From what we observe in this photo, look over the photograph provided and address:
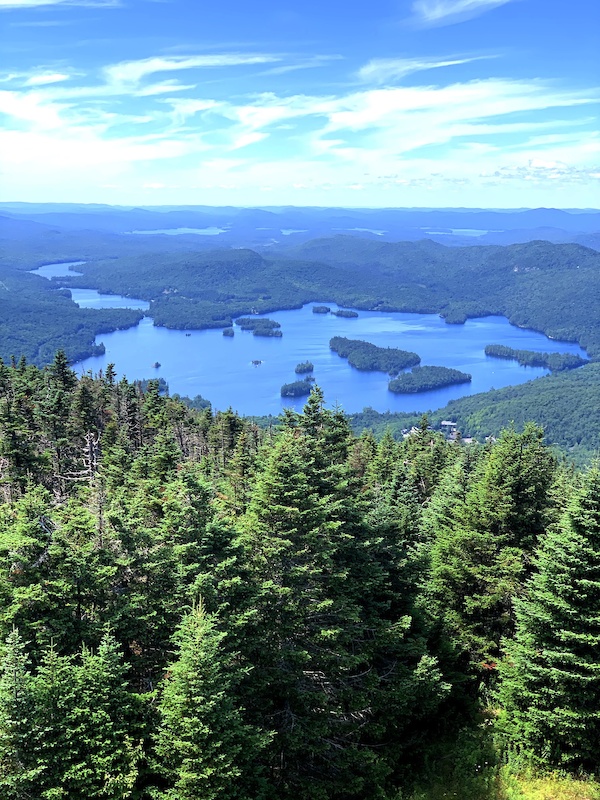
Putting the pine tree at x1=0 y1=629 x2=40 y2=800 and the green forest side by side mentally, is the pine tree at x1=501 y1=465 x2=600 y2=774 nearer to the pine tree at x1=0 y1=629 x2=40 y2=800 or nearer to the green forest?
the green forest

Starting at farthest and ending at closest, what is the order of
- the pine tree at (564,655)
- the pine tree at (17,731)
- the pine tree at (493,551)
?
the pine tree at (493,551) < the pine tree at (564,655) < the pine tree at (17,731)

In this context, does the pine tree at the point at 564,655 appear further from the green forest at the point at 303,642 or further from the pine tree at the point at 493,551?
the pine tree at the point at 493,551

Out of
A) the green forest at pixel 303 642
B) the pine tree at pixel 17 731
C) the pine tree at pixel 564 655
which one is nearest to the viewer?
the pine tree at pixel 17 731

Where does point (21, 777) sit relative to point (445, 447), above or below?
above

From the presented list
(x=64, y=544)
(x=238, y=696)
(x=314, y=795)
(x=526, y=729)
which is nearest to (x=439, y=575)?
(x=526, y=729)

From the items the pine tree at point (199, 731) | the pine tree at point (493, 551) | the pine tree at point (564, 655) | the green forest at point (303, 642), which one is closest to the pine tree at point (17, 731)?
the green forest at point (303, 642)

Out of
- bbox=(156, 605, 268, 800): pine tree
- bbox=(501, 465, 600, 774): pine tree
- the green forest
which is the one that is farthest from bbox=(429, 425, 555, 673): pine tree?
bbox=(156, 605, 268, 800): pine tree

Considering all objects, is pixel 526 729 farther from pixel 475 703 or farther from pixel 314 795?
pixel 314 795

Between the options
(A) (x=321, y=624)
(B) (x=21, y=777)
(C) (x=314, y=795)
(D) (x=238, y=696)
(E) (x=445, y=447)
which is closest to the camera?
(B) (x=21, y=777)

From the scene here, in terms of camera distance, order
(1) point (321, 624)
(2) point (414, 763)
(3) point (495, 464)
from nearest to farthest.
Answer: (1) point (321, 624), (2) point (414, 763), (3) point (495, 464)
